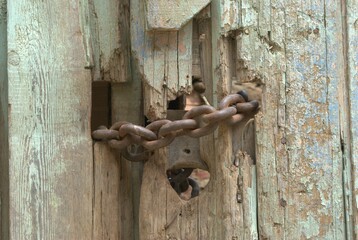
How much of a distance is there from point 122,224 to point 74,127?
0.99ft

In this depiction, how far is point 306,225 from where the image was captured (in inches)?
64.6

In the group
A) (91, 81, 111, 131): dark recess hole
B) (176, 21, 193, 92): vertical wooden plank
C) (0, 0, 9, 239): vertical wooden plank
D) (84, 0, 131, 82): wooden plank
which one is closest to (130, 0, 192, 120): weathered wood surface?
(176, 21, 193, 92): vertical wooden plank

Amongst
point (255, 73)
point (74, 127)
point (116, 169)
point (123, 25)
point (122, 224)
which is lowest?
point (122, 224)

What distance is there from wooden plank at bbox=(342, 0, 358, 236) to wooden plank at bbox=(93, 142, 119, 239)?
606 mm

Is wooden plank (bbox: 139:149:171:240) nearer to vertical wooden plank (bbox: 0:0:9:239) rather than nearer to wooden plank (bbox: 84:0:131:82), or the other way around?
wooden plank (bbox: 84:0:131:82)

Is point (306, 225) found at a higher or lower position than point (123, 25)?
lower

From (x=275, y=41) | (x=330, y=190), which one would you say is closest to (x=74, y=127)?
(x=275, y=41)

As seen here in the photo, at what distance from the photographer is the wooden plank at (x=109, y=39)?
182 centimetres

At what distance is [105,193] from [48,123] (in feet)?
0.79

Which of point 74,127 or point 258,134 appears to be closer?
point 258,134

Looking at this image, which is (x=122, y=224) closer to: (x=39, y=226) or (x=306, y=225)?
(x=39, y=226)

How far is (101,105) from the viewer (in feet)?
6.46

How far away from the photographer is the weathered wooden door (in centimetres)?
166

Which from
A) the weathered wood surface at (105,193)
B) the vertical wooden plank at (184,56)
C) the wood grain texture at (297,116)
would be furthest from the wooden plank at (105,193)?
the wood grain texture at (297,116)
